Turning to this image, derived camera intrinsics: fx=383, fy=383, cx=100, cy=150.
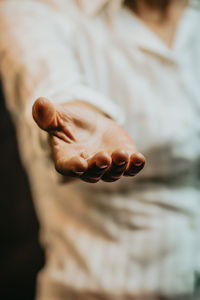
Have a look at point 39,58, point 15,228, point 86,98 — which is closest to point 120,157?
point 86,98

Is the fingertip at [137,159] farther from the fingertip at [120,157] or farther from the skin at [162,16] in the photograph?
the skin at [162,16]

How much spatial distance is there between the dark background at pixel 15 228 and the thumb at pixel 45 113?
30.3 inches

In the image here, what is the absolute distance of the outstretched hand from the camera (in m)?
0.39

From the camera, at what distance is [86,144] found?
0.46m

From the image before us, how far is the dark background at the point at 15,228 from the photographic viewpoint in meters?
1.17

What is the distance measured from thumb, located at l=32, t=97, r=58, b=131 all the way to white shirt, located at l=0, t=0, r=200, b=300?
187 millimetres

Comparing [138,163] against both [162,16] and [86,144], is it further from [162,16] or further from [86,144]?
[162,16]

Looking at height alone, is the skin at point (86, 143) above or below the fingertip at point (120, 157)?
below

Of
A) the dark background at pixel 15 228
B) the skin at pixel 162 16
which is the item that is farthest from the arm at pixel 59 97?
the dark background at pixel 15 228

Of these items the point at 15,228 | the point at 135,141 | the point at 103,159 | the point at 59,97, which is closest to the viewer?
the point at 103,159

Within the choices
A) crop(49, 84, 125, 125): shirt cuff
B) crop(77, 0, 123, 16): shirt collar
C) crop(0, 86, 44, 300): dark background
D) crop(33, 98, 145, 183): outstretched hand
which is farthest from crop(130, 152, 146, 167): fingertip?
crop(0, 86, 44, 300): dark background

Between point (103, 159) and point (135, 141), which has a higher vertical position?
point (103, 159)

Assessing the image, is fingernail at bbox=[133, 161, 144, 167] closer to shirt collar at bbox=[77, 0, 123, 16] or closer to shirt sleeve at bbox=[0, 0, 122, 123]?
shirt sleeve at bbox=[0, 0, 122, 123]

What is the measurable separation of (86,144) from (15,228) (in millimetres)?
824
